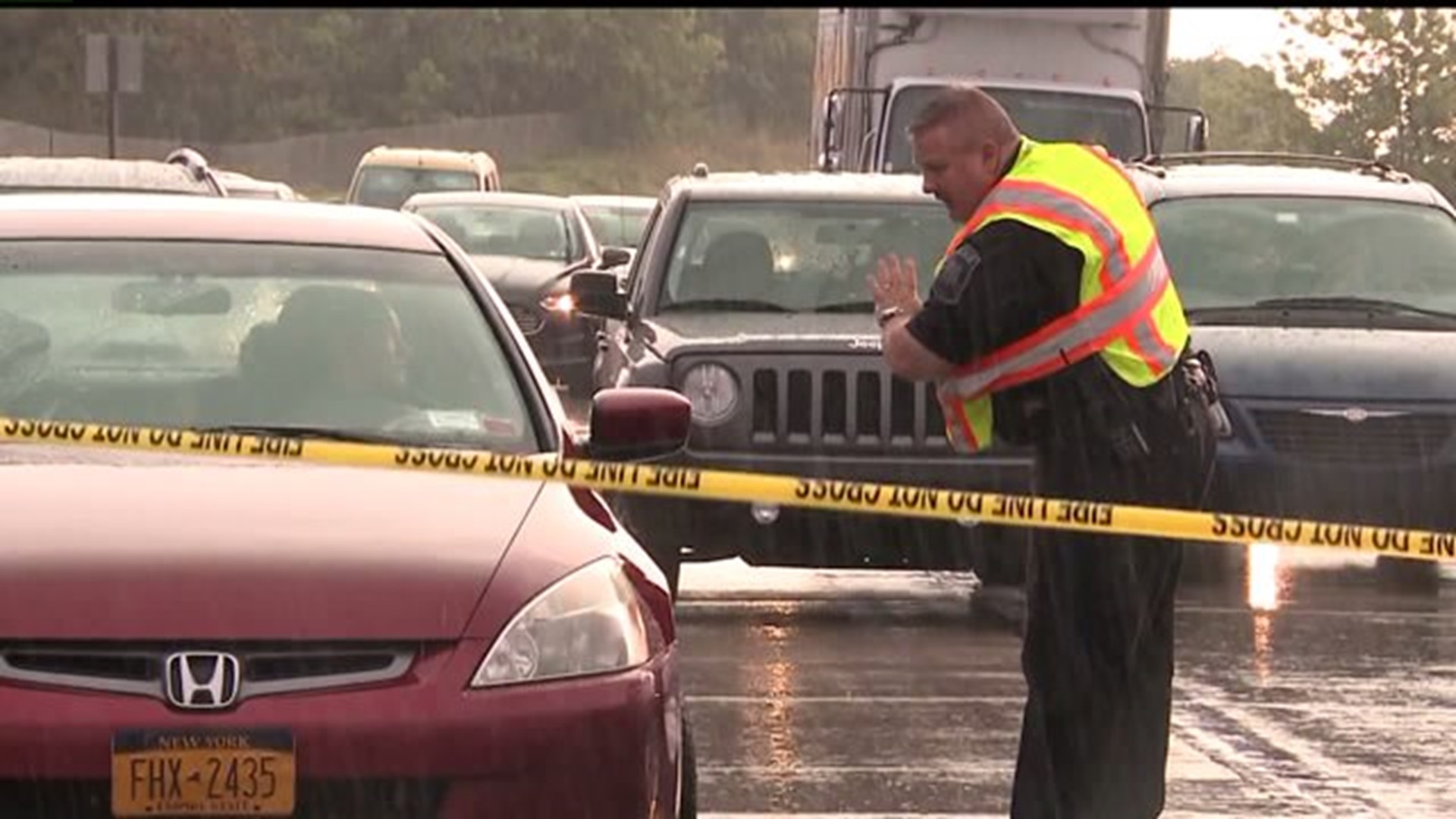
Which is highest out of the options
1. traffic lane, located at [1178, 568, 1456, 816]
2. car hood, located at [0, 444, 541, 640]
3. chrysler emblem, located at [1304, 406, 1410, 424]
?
car hood, located at [0, 444, 541, 640]

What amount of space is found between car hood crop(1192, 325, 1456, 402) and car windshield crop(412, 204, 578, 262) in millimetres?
12910

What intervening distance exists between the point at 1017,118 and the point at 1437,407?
923 centimetres

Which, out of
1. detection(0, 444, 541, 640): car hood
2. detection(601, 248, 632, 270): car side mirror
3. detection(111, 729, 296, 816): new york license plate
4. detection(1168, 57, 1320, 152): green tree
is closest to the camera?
detection(111, 729, 296, 816): new york license plate

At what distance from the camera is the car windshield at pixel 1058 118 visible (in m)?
20.4

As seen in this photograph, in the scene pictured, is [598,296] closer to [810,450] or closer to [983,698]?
[810,450]

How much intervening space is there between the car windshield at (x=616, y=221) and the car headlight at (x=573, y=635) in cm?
2819

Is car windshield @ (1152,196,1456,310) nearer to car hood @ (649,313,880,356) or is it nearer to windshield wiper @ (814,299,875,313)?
windshield wiper @ (814,299,875,313)

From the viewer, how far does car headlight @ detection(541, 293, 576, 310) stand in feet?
68.9

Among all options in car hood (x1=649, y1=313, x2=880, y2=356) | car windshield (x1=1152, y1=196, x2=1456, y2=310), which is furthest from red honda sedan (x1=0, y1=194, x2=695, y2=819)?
car windshield (x1=1152, y1=196, x2=1456, y2=310)

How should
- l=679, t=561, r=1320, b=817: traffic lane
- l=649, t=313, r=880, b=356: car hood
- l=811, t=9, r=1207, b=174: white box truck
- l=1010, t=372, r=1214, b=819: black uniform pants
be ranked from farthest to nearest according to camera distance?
l=811, t=9, r=1207, b=174: white box truck
l=649, t=313, r=880, b=356: car hood
l=679, t=561, r=1320, b=817: traffic lane
l=1010, t=372, r=1214, b=819: black uniform pants

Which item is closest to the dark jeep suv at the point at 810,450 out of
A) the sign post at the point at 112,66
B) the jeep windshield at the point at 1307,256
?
the jeep windshield at the point at 1307,256

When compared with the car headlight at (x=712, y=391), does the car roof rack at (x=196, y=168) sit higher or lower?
higher

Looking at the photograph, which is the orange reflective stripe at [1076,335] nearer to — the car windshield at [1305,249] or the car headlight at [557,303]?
the car windshield at [1305,249]

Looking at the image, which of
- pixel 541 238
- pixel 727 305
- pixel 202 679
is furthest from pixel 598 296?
pixel 541 238
